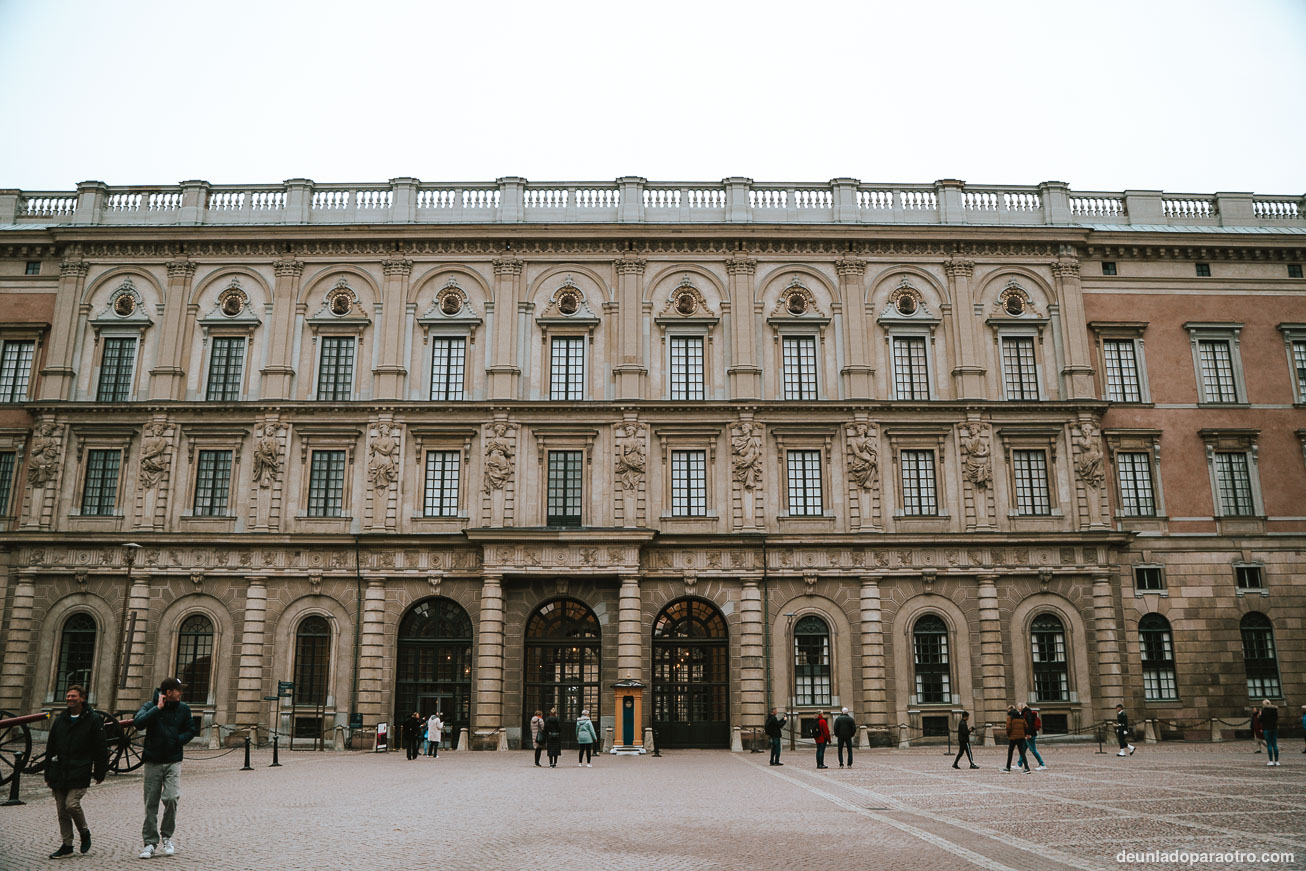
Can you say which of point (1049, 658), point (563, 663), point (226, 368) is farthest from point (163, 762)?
point (1049, 658)

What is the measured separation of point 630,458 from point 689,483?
249 cm

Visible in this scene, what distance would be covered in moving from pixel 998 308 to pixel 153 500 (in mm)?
33794

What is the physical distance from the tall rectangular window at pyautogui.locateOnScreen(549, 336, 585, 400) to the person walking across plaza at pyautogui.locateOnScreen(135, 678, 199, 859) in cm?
2487

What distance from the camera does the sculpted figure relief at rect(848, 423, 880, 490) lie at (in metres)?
35.9

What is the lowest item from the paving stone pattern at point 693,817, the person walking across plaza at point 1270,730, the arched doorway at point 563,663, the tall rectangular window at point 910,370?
the paving stone pattern at point 693,817

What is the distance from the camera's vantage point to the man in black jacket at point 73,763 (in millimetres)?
12445

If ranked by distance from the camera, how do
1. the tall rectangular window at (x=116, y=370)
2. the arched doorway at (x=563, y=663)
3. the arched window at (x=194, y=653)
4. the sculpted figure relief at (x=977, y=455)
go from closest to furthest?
the arched doorway at (x=563, y=663)
the arched window at (x=194, y=653)
the sculpted figure relief at (x=977, y=455)
the tall rectangular window at (x=116, y=370)

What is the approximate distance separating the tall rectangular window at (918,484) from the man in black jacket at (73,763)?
28775 mm

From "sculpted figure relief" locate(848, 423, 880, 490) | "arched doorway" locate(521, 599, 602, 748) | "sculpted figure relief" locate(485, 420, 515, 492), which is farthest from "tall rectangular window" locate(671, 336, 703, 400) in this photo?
"arched doorway" locate(521, 599, 602, 748)

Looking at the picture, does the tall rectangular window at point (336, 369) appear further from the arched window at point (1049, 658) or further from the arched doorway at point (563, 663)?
the arched window at point (1049, 658)

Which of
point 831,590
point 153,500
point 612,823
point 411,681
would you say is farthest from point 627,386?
point 612,823

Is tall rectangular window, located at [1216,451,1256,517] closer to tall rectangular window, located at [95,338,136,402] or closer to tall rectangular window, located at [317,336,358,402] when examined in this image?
tall rectangular window, located at [317,336,358,402]

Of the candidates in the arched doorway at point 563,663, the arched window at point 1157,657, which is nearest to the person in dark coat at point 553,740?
the arched doorway at point 563,663

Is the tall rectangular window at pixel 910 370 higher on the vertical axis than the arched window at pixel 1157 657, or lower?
higher
